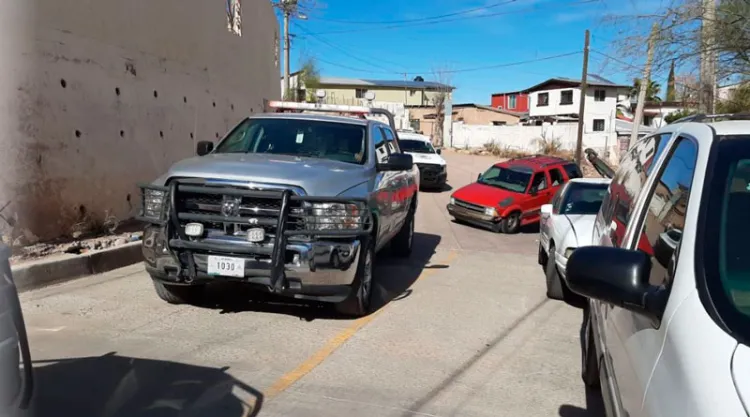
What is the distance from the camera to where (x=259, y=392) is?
13.8 ft

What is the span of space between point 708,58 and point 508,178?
6074mm

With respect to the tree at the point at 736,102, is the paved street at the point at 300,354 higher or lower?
lower

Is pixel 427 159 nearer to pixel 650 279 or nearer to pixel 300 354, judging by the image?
pixel 300 354

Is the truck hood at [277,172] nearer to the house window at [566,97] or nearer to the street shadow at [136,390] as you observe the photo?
the street shadow at [136,390]

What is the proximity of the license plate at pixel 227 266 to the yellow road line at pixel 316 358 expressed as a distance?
941 millimetres

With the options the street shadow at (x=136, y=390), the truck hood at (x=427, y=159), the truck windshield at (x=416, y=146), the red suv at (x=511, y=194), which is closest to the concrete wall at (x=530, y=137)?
the truck windshield at (x=416, y=146)

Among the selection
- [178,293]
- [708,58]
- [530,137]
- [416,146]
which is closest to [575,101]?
[530,137]

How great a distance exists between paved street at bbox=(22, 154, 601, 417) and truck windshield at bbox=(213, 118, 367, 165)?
1589mm

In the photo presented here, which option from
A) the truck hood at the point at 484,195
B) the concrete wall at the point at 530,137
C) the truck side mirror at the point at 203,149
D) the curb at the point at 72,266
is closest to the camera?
the curb at the point at 72,266

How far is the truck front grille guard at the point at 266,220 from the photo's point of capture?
5203 mm

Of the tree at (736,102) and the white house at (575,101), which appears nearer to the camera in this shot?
the tree at (736,102)

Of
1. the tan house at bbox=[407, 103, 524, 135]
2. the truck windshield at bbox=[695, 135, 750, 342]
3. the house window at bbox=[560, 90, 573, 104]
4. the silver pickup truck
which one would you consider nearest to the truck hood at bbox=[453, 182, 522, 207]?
the silver pickup truck

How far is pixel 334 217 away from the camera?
5.35m

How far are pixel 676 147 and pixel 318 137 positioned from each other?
445cm
